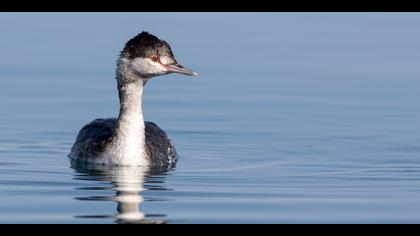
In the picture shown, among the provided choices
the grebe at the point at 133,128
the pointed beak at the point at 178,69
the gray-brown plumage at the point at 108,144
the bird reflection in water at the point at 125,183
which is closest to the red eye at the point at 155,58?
the grebe at the point at 133,128

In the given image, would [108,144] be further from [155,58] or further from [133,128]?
[155,58]

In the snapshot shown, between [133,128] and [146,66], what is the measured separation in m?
0.98

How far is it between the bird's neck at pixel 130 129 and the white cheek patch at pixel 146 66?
35cm

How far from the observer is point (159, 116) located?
25.7m

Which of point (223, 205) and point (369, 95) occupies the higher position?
point (369, 95)

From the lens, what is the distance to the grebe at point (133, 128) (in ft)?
71.3

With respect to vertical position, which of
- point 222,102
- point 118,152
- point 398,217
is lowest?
point 398,217

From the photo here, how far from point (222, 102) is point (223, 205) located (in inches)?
322

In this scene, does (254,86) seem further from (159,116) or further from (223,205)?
(223,205)

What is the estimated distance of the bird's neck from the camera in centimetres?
2195

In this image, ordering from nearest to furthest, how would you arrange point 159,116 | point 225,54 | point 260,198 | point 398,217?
point 398,217, point 260,198, point 159,116, point 225,54

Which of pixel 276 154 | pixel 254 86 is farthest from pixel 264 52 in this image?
pixel 276 154

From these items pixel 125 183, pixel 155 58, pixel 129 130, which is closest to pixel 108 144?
pixel 129 130

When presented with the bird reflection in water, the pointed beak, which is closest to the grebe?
the pointed beak
